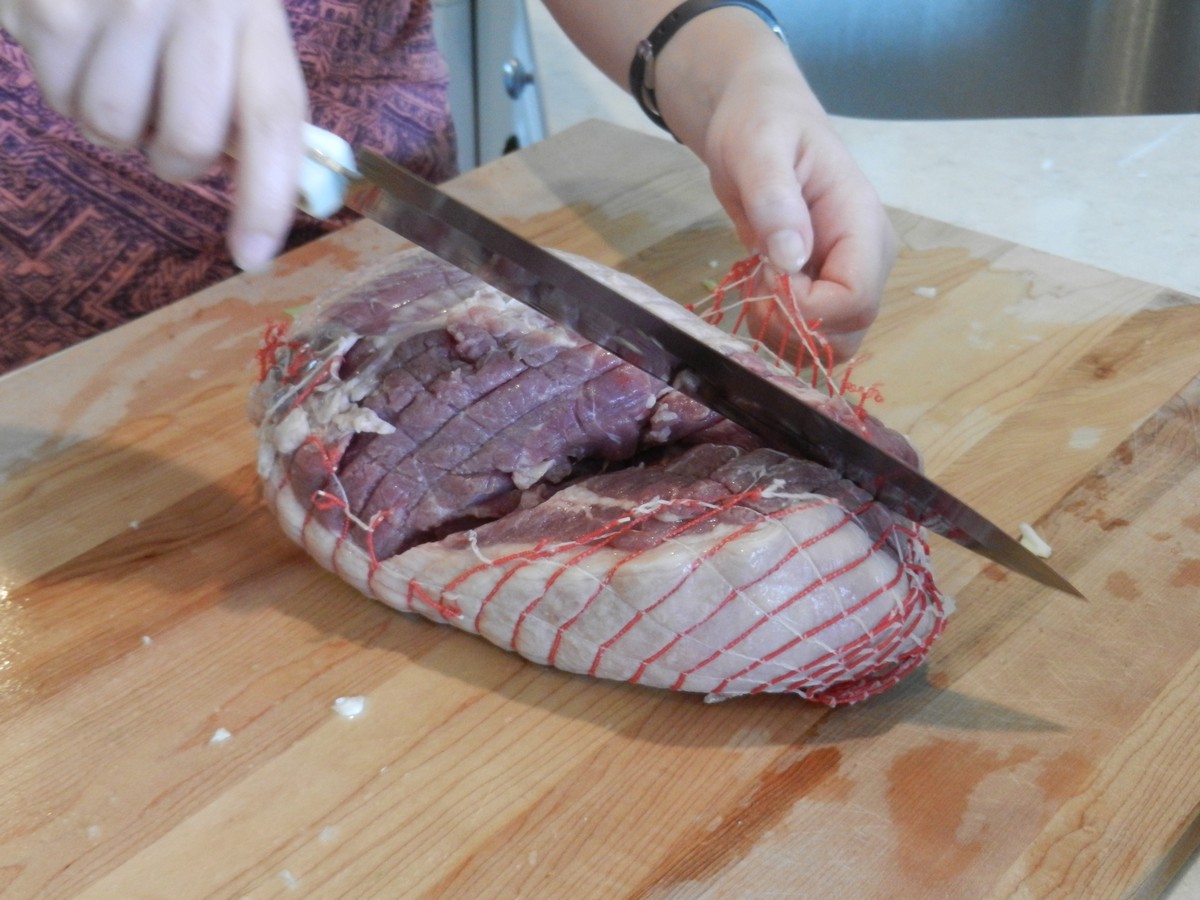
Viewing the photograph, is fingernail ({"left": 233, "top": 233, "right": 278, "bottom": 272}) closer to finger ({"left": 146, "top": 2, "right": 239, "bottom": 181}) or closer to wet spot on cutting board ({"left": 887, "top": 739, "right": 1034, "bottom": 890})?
finger ({"left": 146, "top": 2, "right": 239, "bottom": 181})

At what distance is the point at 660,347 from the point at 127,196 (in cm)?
121

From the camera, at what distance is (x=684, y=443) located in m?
1.54

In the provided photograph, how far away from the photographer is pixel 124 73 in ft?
3.86

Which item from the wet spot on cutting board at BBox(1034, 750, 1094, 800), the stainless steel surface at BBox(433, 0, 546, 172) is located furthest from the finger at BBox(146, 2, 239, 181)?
the stainless steel surface at BBox(433, 0, 546, 172)

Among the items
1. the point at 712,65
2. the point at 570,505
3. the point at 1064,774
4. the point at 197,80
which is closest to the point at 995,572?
the point at 1064,774

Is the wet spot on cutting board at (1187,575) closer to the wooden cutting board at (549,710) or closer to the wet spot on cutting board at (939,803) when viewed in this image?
the wooden cutting board at (549,710)

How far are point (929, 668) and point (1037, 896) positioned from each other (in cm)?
32

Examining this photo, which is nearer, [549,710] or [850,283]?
[549,710]

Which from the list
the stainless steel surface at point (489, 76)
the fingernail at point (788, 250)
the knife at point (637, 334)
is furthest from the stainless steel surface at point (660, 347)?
the stainless steel surface at point (489, 76)

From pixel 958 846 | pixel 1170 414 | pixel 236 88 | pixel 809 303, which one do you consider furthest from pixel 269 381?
pixel 1170 414

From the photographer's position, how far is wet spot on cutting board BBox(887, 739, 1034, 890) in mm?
1244

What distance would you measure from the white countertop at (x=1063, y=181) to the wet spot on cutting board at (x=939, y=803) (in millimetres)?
1409

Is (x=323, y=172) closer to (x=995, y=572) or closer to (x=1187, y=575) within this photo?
(x=995, y=572)

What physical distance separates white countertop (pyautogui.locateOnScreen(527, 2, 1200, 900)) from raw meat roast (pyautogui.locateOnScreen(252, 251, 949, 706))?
1261mm
